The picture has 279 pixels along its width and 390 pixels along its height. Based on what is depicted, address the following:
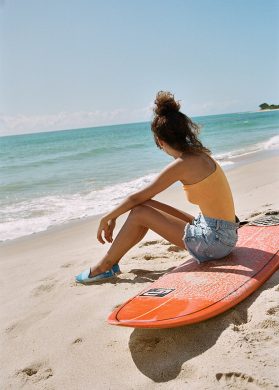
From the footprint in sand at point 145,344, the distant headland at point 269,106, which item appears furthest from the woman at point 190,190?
the distant headland at point 269,106

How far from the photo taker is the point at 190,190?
10.7 ft

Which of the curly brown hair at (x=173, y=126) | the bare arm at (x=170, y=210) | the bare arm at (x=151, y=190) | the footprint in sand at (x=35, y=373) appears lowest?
the footprint in sand at (x=35, y=373)

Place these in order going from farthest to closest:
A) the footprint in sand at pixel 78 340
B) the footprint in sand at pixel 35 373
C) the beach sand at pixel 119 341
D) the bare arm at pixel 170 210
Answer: the bare arm at pixel 170 210, the footprint in sand at pixel 78 340, the footprint in sand at pixel 35 373, the beach sand at pixel 119 341

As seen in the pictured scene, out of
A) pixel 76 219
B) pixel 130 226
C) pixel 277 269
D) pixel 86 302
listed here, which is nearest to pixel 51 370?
pixel 86 302

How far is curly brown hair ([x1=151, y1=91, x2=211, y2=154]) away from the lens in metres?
3.20

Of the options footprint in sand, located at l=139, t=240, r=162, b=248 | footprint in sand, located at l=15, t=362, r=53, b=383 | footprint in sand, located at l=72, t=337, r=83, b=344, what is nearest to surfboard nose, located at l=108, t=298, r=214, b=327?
footprint in sand, located at l=72, t=337, r=83, b=344

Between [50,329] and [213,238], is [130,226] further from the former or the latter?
[50,329]

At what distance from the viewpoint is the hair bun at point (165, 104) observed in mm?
3234

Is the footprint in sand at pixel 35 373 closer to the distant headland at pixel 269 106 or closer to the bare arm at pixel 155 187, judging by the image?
the bare arm at pixel 155 187

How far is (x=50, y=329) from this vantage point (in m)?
2.95

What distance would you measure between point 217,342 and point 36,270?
8.13ft

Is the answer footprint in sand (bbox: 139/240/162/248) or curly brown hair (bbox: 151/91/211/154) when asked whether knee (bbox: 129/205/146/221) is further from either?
footprint in sand (bbox: 139/240/162/248)

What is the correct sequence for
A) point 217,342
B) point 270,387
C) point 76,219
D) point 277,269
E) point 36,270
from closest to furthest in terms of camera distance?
point 270,387 → point 217,342 → point 277,269 → point 36,270 → point 76,219

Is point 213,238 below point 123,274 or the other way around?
the other way around
